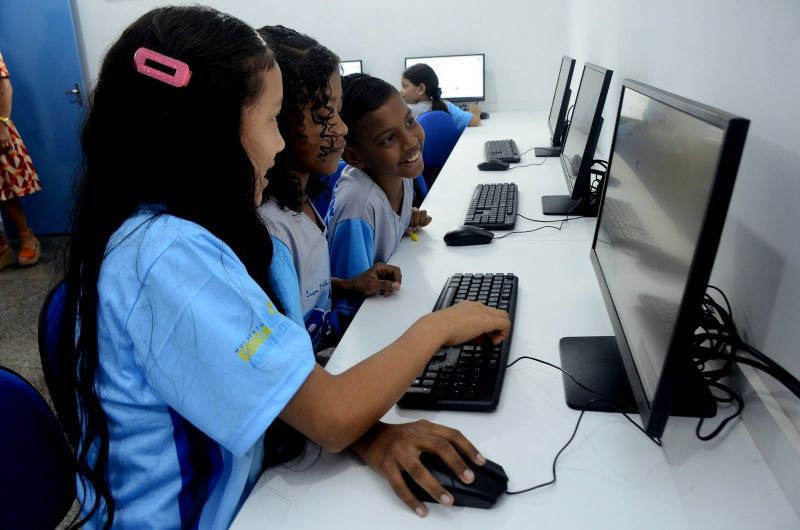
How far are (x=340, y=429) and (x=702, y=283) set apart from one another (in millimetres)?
413

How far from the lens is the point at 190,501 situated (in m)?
0.76

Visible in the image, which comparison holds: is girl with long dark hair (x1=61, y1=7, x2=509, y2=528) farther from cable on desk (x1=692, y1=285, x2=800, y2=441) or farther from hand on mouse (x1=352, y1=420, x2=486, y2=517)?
cable on desk (x1=692, y1=285, x2=800, y2=441)

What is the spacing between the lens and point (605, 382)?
2.73ft

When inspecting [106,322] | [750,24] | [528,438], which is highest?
[750,24]

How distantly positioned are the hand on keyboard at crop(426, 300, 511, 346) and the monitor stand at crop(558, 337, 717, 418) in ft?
0.34

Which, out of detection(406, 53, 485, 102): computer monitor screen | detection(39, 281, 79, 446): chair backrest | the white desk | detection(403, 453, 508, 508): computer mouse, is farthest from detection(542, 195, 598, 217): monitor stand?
detection(406, 53, 485, 102): computer monitor screen

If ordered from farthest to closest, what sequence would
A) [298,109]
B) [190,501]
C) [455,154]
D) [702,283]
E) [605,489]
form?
1. [455,154]
2. [298,109]
3. [190,501]
4. [605,489]
5. [702,283]

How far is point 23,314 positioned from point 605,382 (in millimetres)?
2963

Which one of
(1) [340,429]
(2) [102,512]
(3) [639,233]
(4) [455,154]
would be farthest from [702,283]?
(4) [455,154]

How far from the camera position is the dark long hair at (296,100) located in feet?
4.09

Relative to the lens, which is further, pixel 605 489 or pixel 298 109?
pixel 298 109

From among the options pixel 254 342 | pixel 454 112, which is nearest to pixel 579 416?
pixel 254 342

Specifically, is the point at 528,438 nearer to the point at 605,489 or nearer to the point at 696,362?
the point at 605,489

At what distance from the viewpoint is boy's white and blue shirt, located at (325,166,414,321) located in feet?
4.78
